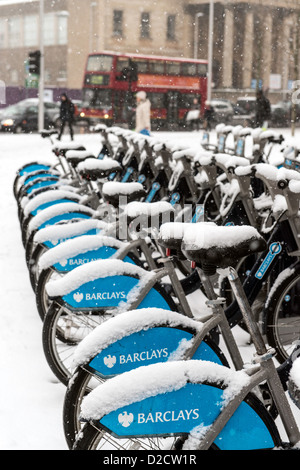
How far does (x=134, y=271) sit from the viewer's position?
10.1ft

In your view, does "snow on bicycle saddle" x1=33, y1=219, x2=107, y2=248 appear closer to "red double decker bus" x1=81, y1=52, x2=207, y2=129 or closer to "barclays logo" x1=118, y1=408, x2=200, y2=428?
"barclays logo" x1=118, y1=408, x2=200, y2=428

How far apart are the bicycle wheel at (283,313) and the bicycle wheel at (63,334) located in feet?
2.68

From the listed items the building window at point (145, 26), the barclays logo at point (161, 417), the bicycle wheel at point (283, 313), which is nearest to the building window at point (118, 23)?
the building window at point (145, 26)

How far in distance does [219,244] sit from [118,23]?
1615 inches

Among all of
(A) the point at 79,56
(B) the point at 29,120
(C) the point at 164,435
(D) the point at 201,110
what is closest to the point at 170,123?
(D) the point at 201,110

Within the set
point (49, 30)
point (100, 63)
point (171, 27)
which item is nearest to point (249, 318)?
point (100, 63)

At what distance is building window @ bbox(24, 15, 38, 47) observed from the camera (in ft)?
160

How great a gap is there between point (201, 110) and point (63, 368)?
31.3 meters

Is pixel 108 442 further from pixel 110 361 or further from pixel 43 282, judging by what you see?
pixel 43 282

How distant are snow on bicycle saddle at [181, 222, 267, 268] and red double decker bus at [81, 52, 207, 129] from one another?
25952mm

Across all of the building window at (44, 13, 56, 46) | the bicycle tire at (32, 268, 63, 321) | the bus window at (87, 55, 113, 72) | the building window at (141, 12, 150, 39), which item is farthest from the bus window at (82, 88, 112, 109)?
the bicycle tire at (32, 268, 63, 321)

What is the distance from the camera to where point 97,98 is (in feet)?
97.0

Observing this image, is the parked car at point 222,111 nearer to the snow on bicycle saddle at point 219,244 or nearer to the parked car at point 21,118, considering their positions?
the parked car at point 21,118

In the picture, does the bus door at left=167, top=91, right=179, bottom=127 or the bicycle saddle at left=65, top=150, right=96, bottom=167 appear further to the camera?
the bus door at left=167, top=91, right=179, bottom=127
